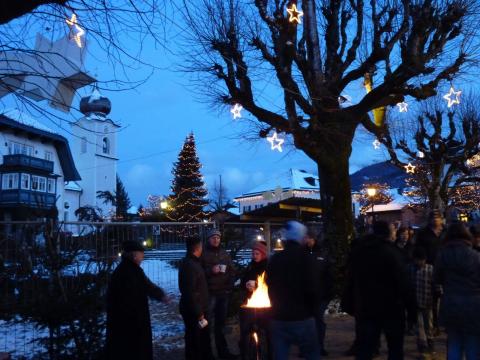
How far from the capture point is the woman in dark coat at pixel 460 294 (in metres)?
5.79

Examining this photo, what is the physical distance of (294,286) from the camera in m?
5.12

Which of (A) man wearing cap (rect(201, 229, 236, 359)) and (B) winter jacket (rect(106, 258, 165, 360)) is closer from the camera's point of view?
(B) winter jacket (rect(106, 258, 165, 360))

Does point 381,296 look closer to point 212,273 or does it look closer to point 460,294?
point 460,294

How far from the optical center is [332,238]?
13.2 m

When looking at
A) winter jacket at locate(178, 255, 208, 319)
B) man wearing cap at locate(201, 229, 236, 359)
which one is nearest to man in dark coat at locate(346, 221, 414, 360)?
winter jacket at locate(178, 255, 208, 319)

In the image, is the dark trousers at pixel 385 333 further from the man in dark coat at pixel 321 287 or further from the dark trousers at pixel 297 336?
the dark trousers at pixel 297 336

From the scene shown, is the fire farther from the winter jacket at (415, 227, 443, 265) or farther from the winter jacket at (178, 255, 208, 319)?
the winter jacket at (415, 227, 443, 265)

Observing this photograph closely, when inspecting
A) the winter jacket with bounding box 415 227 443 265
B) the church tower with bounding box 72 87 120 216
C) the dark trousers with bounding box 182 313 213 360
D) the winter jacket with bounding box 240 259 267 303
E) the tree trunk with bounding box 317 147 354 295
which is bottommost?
the dark trousers with bounding box 182 313 213 360

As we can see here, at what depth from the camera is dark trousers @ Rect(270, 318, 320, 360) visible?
16.8 feet

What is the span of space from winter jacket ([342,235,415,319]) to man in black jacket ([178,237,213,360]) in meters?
2.27

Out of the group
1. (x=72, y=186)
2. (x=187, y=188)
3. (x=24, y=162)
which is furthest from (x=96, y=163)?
(x=187, y=188)

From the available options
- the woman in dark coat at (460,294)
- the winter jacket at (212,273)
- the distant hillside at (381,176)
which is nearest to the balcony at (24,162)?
the distant hillside at (381,176)

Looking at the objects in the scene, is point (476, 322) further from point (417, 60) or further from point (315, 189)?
point (315, 189)

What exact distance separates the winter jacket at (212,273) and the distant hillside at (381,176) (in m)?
55.4
